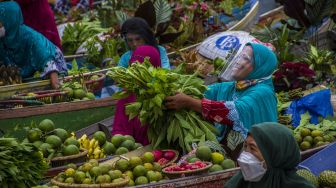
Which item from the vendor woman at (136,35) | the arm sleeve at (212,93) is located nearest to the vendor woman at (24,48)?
the vendor woman at (136,35)

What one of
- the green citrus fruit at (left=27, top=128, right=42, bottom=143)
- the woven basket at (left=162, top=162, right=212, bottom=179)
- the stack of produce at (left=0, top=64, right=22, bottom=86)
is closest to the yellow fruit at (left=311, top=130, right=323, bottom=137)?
the woven basket at (left=162, top=162, right=212, bottom=179)

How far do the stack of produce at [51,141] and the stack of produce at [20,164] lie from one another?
0.37 m

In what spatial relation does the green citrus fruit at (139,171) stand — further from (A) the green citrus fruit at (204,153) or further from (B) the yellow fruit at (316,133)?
(B) the yellow fruit at (316,133)

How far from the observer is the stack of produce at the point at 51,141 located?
736 cm

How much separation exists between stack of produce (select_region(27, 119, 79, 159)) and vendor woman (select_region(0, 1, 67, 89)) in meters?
3.02

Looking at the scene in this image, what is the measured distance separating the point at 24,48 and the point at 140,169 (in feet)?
13.7

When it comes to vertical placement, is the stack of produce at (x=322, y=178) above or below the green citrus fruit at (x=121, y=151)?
below

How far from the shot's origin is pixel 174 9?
13438mm

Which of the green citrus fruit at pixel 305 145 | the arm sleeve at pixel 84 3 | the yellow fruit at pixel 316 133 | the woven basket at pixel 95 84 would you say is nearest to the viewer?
the green citrus fruit at pixel 305 145

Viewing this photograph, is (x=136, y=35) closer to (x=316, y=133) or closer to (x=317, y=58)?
(x=316, y=133)

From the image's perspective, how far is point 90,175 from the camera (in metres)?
6.84

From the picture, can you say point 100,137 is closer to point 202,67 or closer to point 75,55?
point 202,67

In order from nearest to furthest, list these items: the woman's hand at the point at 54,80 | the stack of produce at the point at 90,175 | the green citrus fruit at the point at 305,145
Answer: the stack of produce at the point at 90,175 → the green citrus fruit at the point at 305,145 → the woman's hand at the point at 54,80

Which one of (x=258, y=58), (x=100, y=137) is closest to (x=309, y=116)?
(x=258, y=58)
